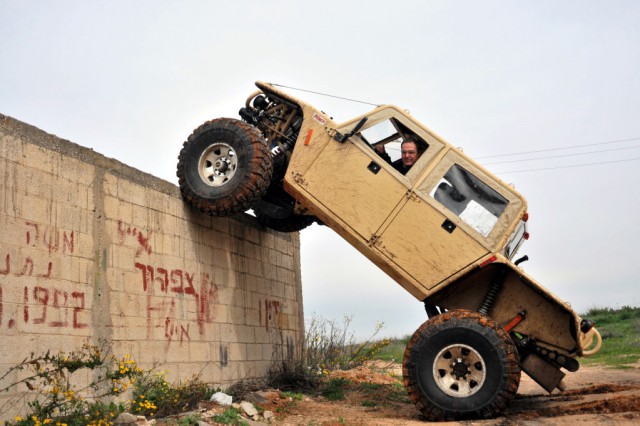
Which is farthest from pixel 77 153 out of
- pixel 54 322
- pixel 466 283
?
pixel 466 283

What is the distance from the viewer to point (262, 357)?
10867 mm

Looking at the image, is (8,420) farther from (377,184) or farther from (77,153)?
(377,184)

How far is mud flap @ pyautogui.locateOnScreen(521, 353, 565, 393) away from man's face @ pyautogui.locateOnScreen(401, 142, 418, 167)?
2.70 metres

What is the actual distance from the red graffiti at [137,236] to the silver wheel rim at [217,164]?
4.27ft

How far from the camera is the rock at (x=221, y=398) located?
8.80 m

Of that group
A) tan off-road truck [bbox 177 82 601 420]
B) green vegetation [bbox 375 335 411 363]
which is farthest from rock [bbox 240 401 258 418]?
green vegetation [bbox 375 335 411 363]

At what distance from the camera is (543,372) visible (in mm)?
8891

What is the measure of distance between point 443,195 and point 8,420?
5.27 metres

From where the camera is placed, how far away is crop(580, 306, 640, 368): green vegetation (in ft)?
50.9

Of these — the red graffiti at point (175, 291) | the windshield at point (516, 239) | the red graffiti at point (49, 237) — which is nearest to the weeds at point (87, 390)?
the red graffiti at point (175, 291)

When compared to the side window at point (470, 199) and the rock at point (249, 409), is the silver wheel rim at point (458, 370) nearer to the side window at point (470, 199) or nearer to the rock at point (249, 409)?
the side window at point (470, 199)

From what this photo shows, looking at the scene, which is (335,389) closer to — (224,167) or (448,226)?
(448,226)

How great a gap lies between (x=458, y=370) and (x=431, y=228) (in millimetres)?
1669

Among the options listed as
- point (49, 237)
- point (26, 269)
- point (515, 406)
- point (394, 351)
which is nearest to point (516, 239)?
point (515, 406)
